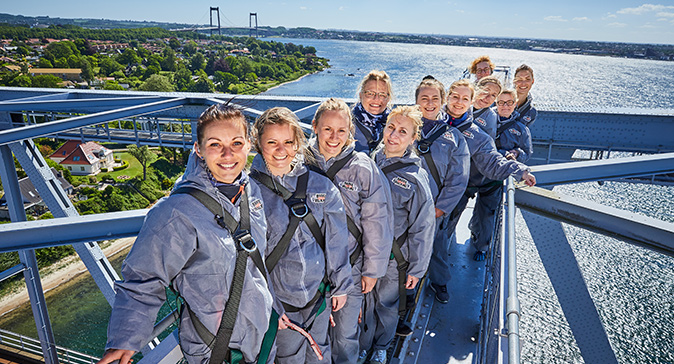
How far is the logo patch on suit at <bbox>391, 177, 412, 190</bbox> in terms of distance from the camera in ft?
8.04

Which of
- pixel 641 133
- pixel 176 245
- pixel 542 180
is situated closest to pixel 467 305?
pixel 542 180

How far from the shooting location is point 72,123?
4309 millimetres

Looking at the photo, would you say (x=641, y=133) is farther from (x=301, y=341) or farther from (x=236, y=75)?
(x=236, y=75)

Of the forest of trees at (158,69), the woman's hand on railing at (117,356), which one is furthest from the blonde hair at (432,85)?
the forest of trees at (158,69)

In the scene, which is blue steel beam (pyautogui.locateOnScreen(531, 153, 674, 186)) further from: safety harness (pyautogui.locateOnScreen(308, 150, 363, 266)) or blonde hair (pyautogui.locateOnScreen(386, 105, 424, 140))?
safety harness (pyautogui.locateOnScreen(308, 150, 363, 266))

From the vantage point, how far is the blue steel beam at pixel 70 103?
550cm

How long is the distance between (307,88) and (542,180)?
190 ft

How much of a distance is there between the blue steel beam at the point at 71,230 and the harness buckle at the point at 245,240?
0.58 metres

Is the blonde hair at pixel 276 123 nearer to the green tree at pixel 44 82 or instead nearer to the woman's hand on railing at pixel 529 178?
the woman's hand on railing at pixel 529 178

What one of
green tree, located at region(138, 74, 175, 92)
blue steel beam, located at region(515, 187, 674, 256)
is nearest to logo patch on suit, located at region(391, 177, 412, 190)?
blue steel beam, located at region(515, 187, 674, 256)

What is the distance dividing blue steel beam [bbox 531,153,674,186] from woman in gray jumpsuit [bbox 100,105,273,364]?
90.5 inches

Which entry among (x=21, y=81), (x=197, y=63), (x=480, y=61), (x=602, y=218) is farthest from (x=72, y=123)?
(x=197, y=63)

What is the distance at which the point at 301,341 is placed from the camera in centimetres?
206

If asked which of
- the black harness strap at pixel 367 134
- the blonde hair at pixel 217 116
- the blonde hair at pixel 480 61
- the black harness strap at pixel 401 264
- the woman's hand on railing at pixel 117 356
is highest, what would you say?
the blonde hair at pixel 480 61
